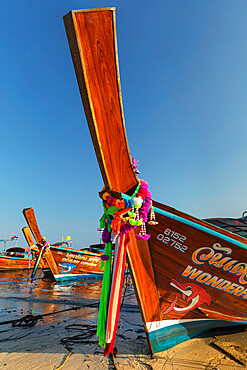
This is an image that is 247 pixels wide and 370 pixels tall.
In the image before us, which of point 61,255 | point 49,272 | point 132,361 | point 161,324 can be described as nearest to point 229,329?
point 161,324

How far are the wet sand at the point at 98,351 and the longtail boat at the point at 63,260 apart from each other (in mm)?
6418

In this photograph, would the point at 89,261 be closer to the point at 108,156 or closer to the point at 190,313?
the point at 190,313

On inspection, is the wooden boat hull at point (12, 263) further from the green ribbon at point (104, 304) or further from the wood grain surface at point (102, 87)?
the wood grain surface at point (102, 87)

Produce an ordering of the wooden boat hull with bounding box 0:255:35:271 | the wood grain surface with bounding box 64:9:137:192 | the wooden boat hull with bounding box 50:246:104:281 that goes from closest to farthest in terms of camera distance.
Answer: the wood grain surface with bounding box 64:9:137:192, the wooden boat hull with bounding box 50:246:104:281, the wooden boat hull with bounding box 0:255:35:271

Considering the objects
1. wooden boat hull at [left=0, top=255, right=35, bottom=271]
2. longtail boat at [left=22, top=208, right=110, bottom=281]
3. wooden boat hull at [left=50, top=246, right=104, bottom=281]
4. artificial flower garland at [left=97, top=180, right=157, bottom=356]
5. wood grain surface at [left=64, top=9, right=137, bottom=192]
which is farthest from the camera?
wooden boat hull at [left=0, top=255, right=35, bottom=271]

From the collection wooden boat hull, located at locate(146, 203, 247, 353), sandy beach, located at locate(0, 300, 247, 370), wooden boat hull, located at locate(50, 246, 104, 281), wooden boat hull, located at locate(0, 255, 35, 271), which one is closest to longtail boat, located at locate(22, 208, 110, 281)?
wooden boat hull, located at locate(50, 246, 104, 281)

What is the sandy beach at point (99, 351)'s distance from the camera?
2568 mm

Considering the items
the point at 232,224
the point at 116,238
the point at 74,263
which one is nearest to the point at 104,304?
the point at 116,238

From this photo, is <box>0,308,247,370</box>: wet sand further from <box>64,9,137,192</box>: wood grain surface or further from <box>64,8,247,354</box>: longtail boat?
<box>64,9,137,192</box>: wood grain surface

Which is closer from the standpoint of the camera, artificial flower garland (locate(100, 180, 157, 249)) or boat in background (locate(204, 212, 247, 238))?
artificial flower garland (locate(100, 180, 157, 249))

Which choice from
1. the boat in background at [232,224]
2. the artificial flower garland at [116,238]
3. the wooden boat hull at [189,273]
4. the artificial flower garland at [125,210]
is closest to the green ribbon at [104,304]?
the artificial flower garland at [116,238]

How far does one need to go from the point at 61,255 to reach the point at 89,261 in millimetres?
1865

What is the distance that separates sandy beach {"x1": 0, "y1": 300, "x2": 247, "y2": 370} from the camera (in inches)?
101

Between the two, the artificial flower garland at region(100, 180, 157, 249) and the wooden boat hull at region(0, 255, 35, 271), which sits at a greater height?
the artificial flower garland at region(100, 180, 157, 249)
